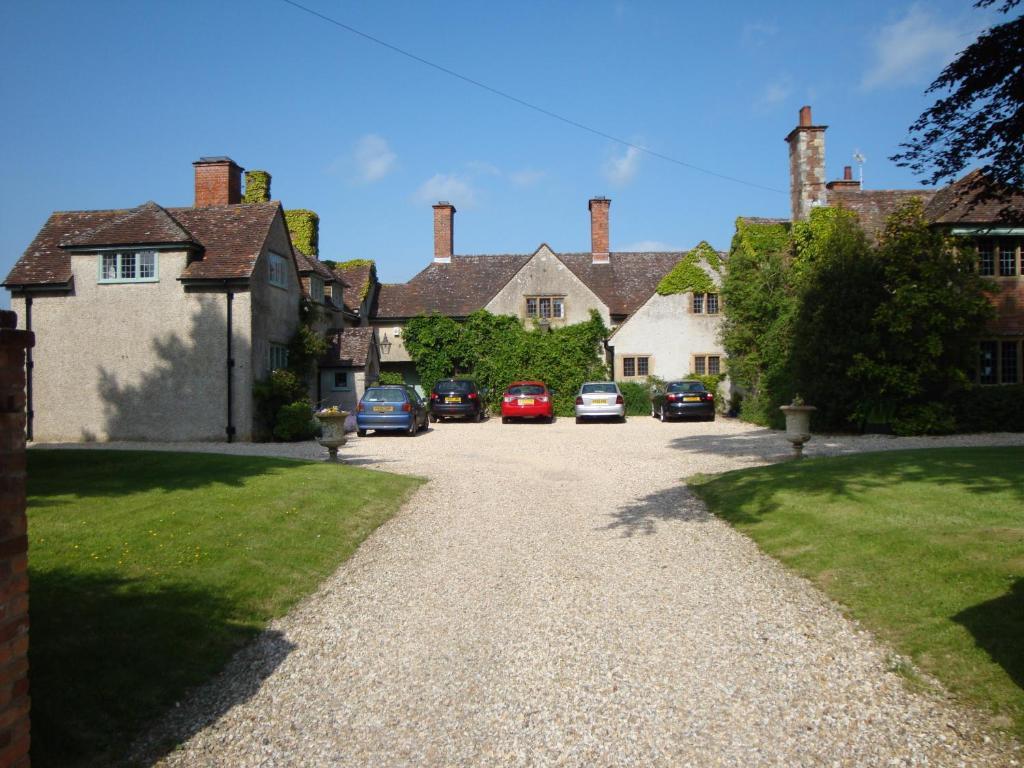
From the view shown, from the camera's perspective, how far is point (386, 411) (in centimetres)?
2441

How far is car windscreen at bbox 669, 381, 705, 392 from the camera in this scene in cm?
3009

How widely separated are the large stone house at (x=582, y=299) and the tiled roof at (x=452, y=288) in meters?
0.05

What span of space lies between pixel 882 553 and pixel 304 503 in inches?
290

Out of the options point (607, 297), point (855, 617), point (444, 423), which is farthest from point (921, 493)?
point (607, 297)

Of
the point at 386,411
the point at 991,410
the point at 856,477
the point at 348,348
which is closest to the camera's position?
the point at 856,477

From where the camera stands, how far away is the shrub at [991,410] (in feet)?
72.1

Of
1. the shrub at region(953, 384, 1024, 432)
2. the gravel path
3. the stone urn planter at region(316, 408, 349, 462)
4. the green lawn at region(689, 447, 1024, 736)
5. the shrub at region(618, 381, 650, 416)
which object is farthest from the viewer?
the shrub at region(618, 381, 650, 416)

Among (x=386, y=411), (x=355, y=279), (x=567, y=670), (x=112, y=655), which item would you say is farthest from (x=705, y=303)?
(x=112, y=655)

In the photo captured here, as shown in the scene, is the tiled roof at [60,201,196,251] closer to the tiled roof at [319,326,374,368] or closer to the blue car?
the blue car

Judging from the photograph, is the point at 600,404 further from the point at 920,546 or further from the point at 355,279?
the point at 920,546

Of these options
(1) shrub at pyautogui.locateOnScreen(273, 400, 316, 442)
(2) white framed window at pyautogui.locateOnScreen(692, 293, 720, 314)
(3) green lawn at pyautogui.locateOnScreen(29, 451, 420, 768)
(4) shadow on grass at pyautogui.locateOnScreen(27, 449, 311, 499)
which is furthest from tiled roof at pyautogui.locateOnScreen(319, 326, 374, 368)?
(3) green lawn at pyautogui.locateOnScreen(29, 451, 420, 768)

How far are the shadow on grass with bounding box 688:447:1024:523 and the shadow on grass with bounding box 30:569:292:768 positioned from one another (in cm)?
691

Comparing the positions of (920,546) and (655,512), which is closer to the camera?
(920,546)

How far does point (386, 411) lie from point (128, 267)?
9337 millimetres
